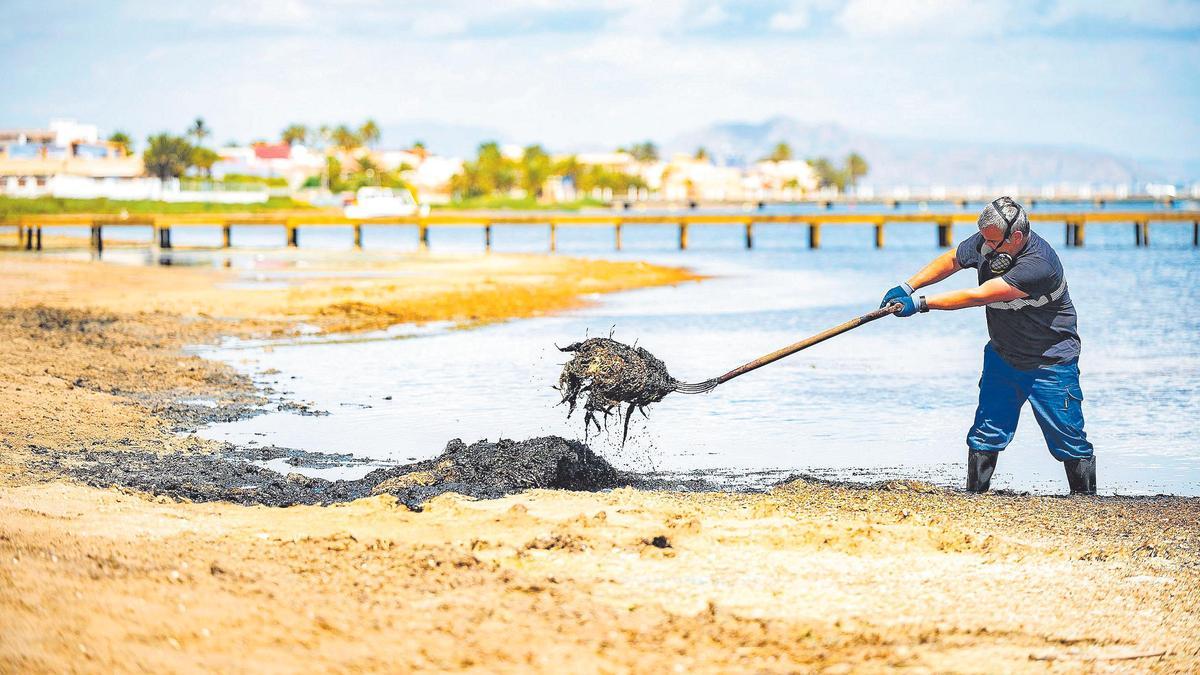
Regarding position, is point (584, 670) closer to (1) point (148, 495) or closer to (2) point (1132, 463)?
(1) point (148, 495)

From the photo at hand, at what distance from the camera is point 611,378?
808 cm

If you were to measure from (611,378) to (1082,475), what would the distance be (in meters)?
2.82

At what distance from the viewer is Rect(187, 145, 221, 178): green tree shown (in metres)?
134

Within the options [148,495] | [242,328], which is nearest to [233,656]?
[148,495]

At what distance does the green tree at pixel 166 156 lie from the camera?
4631 inches

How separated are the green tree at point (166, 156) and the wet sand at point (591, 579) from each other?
4511 inches

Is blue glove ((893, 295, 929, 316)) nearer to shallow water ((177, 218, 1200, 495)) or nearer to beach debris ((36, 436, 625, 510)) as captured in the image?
shallow water ((177, 218, 1200, 495))

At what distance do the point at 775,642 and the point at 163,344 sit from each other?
12.9 m

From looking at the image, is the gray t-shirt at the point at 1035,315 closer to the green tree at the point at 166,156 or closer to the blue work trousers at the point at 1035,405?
the blue work trousers at the point at 1035,405

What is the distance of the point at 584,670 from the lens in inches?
177

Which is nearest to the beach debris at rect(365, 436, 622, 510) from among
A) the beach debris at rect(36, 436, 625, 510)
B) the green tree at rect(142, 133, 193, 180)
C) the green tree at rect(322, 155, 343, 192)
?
the beach debris at rect(36, 436, 625, 510)

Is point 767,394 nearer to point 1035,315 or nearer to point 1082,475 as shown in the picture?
point 1082,475

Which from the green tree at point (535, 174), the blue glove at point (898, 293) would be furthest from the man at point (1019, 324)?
the green tree at point (535, 174)

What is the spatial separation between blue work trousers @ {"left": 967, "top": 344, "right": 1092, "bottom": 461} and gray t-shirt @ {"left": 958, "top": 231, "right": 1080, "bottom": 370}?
78 mm
